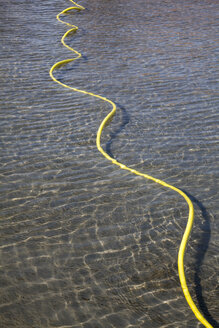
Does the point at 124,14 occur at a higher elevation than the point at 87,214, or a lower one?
higher

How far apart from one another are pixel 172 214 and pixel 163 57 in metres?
4.46

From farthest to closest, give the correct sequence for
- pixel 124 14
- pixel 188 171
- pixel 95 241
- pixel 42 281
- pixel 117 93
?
pixel 124 14, pixel 117 93, pixel 188 171, pixel 95 241, pixel 42 281

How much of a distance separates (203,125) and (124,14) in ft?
20.8

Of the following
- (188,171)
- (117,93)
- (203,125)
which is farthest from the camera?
(117,93)

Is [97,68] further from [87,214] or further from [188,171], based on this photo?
[87,214]

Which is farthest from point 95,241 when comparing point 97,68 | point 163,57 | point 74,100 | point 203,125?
point 163,57

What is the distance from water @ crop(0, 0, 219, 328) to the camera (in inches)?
113

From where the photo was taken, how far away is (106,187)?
161 inches

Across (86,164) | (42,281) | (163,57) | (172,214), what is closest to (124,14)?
(163,57)

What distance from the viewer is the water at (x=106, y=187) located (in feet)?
9.46

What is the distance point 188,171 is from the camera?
14.3 ft

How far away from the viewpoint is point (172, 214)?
12.3 ft

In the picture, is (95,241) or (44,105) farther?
(44,105)

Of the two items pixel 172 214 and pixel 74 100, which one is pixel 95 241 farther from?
pixel 74 100
